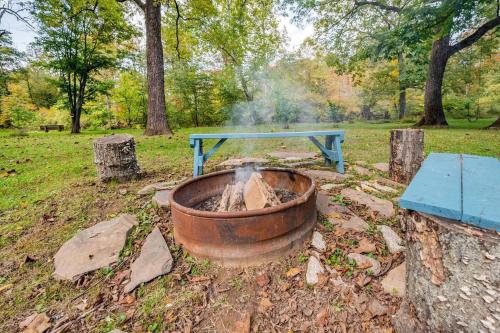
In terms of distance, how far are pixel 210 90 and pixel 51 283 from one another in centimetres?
1886

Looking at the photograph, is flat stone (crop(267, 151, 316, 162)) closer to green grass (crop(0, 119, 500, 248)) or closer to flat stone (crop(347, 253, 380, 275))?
green grass (crop(0, 119, 500, 248))

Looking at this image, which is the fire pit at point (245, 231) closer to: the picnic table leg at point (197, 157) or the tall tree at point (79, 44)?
the picnic table leg at point (197, 157)

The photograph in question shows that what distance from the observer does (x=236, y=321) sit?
5.16 feet

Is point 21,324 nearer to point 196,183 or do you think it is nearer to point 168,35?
point 196,183

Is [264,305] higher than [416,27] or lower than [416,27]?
lower

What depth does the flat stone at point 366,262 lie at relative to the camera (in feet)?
6.08

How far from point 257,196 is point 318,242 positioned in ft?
2.22

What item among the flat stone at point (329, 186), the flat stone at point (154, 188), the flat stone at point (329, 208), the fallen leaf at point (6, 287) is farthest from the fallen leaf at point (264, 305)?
the flat stone at point (154, 188)

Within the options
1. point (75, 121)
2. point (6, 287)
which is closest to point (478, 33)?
point (6, 287)

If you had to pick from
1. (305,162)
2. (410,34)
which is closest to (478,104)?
(410,34)

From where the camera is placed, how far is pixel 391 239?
2143 mm

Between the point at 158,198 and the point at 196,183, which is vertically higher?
the point at 196,183

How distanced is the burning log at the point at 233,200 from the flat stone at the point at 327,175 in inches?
59.6

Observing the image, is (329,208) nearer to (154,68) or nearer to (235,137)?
(235,137)
